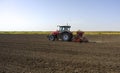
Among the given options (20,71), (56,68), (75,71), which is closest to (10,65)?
(20,71)

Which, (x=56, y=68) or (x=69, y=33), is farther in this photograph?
(x=69, y=33)

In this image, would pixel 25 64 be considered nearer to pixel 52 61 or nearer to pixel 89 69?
pixel 52 61

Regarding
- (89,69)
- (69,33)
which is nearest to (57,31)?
(69,33)

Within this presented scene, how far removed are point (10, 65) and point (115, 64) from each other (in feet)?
14.1

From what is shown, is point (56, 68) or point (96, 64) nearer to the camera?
point (56, 68)

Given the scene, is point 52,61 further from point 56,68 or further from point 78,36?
point 78,36

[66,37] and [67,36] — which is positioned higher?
[67,36]

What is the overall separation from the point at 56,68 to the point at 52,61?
160 cm

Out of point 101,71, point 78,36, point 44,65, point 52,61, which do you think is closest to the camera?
point 101,71

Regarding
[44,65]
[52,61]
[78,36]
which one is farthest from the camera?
[78,36]

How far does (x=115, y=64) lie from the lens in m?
10.3

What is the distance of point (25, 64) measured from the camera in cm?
1042

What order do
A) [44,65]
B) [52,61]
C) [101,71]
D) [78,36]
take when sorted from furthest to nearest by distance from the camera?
[78,36]
[52,61]
[44,65]
[101,71]

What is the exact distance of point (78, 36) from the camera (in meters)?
26.1
